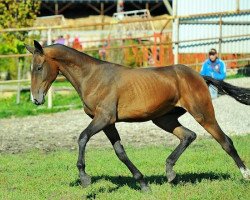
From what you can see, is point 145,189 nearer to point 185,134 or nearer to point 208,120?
point 185,134

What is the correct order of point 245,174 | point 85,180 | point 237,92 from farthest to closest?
point 237,92, point 245,174, point 85,180

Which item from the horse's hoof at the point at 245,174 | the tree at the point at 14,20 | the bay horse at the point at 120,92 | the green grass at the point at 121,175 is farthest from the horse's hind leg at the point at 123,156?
the tree at the point at 14,20

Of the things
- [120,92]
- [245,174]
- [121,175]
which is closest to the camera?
[120,92]

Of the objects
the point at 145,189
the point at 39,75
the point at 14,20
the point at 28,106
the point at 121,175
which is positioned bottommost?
the point at 28,106

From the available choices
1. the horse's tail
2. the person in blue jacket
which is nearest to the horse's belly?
the horse's tail

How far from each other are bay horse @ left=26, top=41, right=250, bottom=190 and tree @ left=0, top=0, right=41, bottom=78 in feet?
40.0

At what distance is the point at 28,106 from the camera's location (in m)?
20.1

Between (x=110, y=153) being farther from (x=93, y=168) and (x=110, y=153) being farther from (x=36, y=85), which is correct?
(x=36, y=85)

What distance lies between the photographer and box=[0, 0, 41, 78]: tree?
70.2ft

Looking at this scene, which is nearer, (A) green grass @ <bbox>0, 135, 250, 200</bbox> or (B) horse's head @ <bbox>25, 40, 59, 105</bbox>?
(A) green grass @ <bbox>0, 135, 250, 200</bbox>

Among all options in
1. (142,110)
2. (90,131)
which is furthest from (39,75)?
(142,110)

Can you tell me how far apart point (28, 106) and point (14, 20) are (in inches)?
139

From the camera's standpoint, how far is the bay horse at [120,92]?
8.90m

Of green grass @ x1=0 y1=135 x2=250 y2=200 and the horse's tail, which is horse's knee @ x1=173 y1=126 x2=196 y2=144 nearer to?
green grass @ x1=0 y1=135 x2=250 y2=200
